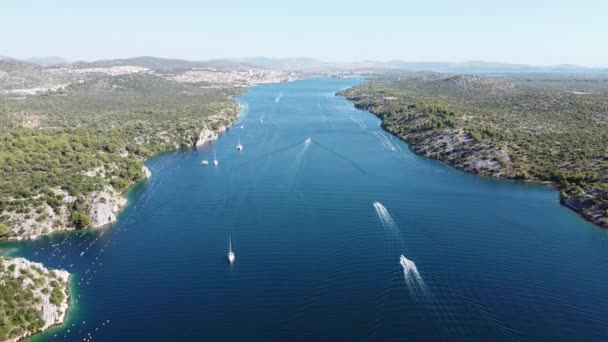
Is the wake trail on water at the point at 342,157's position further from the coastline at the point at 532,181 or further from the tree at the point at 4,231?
the tree at the point at 4,231

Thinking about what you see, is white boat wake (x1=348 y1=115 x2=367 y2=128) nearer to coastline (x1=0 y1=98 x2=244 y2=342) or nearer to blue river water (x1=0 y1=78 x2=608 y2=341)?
coastline (x1=0 y1=98 x2=244 y2=342)

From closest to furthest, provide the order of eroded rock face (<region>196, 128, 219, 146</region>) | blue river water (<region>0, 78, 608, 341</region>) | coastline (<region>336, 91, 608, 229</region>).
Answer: blue river water (<region>0, 78, 608, 341</region>) → coastline (<region>336, 91, 608, 229</region>) → eroded rock face (<region>196, 128, 219, 146</region>)

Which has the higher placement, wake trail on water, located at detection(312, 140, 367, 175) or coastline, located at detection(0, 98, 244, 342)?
wake trail on water, located at detection(312, 140, 367, 175)

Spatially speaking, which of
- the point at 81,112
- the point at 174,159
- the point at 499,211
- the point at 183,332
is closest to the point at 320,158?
the point at 174,159

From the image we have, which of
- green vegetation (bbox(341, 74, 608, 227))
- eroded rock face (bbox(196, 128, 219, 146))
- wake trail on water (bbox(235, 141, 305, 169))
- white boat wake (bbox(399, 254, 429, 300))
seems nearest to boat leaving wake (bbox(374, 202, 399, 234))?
white boat wake (bbox(399, 254, 429, 300))

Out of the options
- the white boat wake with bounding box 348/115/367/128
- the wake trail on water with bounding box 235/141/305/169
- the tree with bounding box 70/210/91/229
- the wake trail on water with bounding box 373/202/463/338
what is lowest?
the wake trail on water with bounding box 373/202/463/338

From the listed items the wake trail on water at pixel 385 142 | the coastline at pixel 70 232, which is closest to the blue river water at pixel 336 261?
the coastline at pixel 70 232
